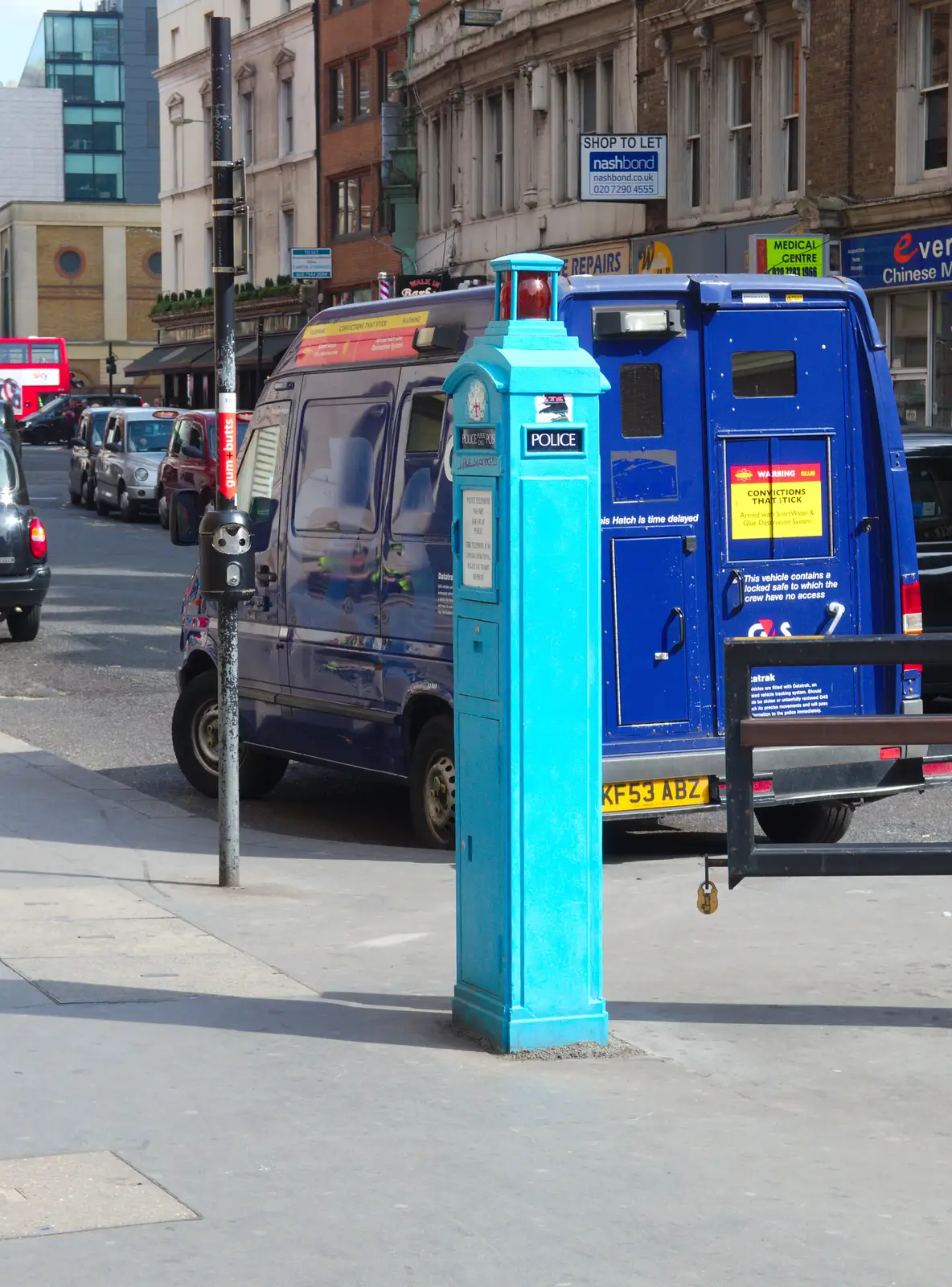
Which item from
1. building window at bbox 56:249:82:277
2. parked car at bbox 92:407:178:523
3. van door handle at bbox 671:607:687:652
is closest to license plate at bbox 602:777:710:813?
van door handle at bbox 671:607:687:652

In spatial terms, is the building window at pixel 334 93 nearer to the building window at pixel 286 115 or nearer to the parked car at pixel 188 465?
the building window at pixel 286 115

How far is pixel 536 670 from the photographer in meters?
6.43

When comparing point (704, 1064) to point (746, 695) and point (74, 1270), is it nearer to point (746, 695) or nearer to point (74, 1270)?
point (746, 695)

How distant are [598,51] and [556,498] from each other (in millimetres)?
29211

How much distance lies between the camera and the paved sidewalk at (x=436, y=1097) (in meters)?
4.76

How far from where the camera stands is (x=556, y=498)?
6.43 metres

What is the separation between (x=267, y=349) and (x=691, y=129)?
25873mm

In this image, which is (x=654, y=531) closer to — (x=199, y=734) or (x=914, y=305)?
(x=199, y=734)

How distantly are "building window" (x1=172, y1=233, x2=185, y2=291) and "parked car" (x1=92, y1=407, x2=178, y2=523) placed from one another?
29.2 meters

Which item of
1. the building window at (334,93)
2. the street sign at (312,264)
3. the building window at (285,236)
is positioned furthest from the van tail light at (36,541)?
the building window at (285,236)

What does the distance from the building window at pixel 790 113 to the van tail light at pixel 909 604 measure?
65.9 ft

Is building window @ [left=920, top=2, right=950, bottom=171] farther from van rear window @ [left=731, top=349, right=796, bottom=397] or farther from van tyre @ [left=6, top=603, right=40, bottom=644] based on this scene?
van rear window @ [left=731, top=349, right=796, bottom=397]

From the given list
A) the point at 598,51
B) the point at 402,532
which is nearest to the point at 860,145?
the point at 598,51

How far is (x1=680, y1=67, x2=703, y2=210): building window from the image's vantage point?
1248 inches
